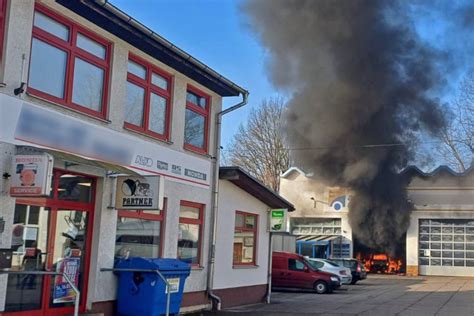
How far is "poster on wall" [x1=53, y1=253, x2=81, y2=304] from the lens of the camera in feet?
32.4

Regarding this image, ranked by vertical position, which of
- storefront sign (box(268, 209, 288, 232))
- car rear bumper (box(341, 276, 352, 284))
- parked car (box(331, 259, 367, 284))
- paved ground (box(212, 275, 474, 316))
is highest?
storefront sign (box(268, 209, 288, 232))

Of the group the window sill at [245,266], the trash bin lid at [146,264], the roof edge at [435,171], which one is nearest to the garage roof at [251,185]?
the window sill at [245,266]

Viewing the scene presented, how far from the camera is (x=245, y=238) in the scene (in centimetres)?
1641

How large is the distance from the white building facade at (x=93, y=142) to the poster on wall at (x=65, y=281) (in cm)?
4

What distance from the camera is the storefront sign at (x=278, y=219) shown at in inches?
671

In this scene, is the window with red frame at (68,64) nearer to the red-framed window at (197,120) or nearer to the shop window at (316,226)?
the red-framed window at (197,120)

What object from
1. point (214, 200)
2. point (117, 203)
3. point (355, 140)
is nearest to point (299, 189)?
point (355, 140)

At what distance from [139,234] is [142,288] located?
1.40m

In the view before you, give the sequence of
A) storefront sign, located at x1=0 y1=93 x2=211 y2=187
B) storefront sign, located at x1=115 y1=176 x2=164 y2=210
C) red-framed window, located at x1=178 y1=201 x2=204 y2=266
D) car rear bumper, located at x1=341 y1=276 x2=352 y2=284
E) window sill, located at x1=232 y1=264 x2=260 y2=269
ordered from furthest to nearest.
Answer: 1. car rear bumper, located at x1=341 y1=276 x2=352 y2=284
2. window sill, located at x1=232 y1=264 x2=260 y2=269
3. red-framed window, located at x1=178 y1=201 x2=204 y2=266
4. storefront sign, located at x1=115 y1=176 x2=164 y2=210
5. storefront sign, located at x1=0 y1=93 x2=211 y2=187

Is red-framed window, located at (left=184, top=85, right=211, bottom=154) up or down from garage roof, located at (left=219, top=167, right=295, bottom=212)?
up

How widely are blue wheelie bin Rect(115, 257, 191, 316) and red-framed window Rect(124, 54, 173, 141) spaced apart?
2671 mm

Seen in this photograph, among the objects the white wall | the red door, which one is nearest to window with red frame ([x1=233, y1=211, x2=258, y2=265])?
the white wall

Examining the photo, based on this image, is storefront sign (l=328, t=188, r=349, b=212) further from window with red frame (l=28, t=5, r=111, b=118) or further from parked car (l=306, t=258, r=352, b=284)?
window with red frame (l=28, t=5, r=111, b=118)

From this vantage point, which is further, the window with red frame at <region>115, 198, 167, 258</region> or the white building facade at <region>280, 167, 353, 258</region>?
the white building facade at <region>280, 167, 353, 258</region>
